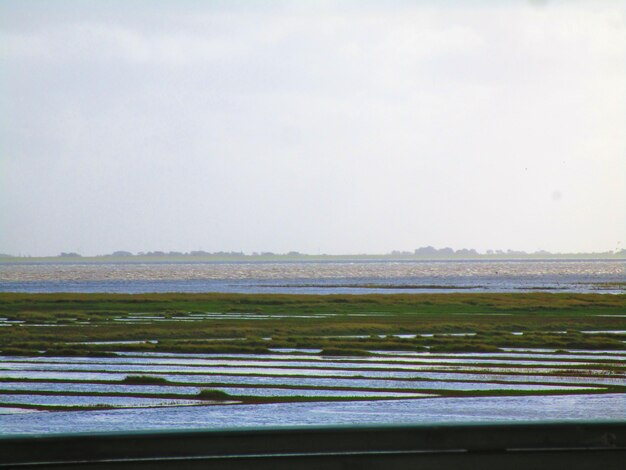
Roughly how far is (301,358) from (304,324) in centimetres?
1477

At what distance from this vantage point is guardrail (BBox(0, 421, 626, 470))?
4238 millimetres

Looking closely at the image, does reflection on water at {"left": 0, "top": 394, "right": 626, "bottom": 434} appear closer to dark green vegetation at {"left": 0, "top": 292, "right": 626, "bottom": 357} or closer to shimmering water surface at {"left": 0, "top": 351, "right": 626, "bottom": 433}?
shimmering water surface at {"left": 0, "top": 351, "right": 626, "bottom": 433}

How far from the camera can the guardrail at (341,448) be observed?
4.24m

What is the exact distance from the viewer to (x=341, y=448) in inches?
171

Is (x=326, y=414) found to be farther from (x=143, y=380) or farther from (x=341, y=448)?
(x=341, y=448)

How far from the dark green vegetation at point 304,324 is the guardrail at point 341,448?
2384 cm

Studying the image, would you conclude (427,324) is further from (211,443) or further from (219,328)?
(211,443)

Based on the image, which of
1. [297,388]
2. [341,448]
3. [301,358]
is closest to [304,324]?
[301,358]

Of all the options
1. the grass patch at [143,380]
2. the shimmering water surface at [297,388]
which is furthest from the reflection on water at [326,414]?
the grass patch at [143,380]

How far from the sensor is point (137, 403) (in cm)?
1783

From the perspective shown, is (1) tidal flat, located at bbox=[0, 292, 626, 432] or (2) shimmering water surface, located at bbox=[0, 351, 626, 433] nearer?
(2) shimmering water surface, located at bbox=[0, 351, 626, 433]

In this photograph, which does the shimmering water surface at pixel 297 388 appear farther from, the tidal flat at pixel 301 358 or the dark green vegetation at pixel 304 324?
the dark green vegetation at pixel 304 324

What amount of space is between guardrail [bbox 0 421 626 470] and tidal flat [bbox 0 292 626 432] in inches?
434

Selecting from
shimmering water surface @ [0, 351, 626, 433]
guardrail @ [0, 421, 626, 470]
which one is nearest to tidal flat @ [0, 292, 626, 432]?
shimmering water surface @ [0, 351, 626, 433]
